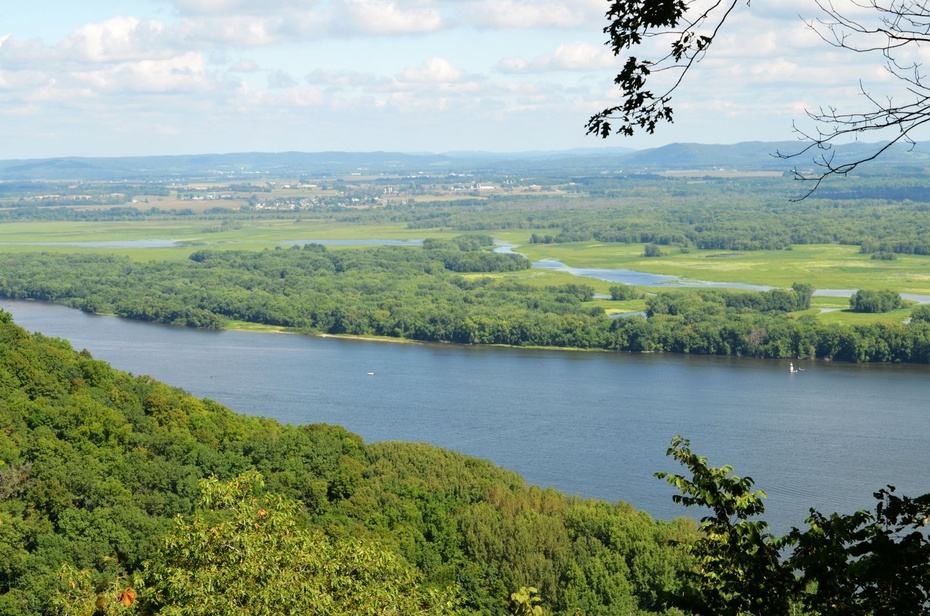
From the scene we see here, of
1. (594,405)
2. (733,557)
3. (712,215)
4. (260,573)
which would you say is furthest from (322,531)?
(712,215)

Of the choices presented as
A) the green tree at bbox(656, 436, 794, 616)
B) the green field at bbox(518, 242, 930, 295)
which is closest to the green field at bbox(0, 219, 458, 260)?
the green field at bbox(518, 242, 930, 295)

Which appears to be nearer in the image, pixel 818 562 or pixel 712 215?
pixel 818 562

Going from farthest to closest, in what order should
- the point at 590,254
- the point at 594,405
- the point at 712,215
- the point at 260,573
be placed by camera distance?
the point at 712,215 < the point at 590,254 < the point at 594,405 < the point at 260,573

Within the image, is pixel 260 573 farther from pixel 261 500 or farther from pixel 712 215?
pixel 712 215

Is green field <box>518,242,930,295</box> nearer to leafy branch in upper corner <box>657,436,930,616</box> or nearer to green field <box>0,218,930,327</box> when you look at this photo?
green field <box>0,218,930,327</box>

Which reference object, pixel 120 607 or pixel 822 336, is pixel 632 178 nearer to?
pixel 822 336

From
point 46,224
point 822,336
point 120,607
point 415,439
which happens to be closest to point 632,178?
point 46,224

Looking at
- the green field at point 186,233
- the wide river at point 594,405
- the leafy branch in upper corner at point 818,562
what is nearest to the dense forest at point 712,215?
the green field at point 186,233
